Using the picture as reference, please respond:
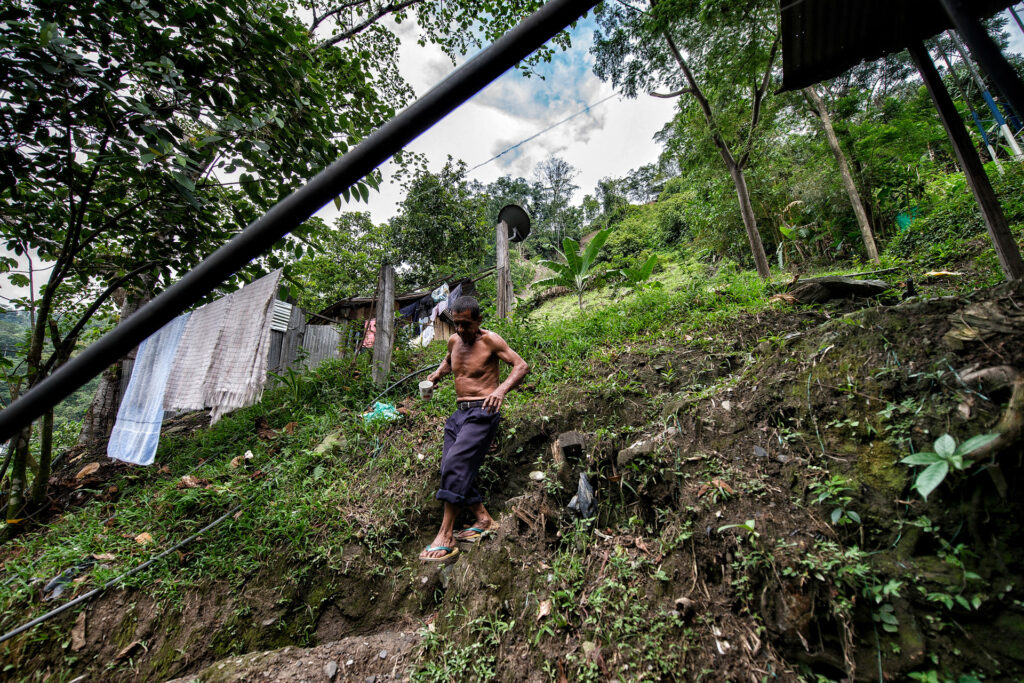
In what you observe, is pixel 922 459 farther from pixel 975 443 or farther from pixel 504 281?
pixel 504 281

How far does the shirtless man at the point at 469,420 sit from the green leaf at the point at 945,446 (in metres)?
2.39

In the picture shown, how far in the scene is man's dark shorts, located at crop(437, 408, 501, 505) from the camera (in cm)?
296

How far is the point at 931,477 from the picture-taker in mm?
1530

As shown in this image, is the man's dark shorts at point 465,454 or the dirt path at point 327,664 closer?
the dirt path at point 327,664

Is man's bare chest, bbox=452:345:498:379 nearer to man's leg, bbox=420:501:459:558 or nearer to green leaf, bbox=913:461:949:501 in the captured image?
man's leg, bbox=420:501:459:558

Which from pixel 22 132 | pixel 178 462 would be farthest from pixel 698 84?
pixel 178 462

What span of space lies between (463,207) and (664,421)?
1029 cm

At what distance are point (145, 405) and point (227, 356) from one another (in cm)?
109

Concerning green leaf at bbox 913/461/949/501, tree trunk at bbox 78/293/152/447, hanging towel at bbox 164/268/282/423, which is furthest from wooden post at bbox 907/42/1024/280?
tree trunk at bbox 78/293/152/447

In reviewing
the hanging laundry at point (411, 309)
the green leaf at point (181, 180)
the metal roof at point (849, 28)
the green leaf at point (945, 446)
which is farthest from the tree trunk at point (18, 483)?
the hanging laundry at point (411, 309)

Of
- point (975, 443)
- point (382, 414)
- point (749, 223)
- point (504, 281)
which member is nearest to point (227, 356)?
point (382, 414)

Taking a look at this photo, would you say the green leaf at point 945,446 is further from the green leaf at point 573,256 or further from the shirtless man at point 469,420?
the green leaf at point 573,256

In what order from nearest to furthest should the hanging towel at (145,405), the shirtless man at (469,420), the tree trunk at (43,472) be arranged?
the shirtless man at (469,420), the hanging towel at (145,405), the tree trunk at (43,472)

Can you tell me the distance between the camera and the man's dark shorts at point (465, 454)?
9.70ft
